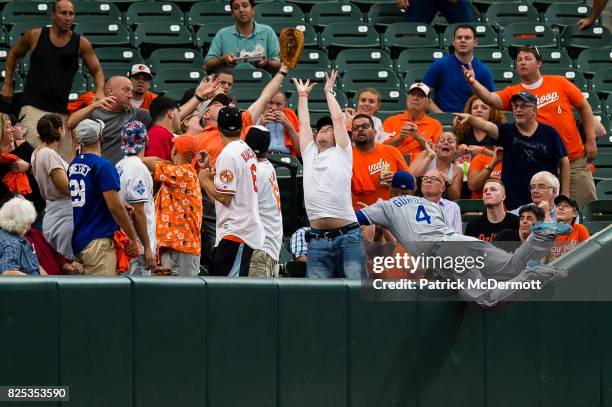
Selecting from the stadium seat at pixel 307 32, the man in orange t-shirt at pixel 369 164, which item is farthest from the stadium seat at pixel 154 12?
the man in orange t-shirt at pixel 369 164

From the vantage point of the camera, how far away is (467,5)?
49.7 ft

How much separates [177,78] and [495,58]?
355cm

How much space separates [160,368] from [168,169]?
1982mm

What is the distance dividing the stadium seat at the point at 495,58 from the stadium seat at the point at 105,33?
372cm

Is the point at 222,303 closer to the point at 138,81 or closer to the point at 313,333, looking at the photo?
the point at 313,333

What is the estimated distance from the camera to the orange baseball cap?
951 cm

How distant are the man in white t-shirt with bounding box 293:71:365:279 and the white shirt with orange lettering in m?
0.27

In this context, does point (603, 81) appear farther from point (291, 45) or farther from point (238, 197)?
point (238, 197)

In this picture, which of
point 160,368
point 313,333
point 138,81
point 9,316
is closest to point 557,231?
point 313,333

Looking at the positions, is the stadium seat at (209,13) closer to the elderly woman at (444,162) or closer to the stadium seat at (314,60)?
the stadium seat at (314,60)

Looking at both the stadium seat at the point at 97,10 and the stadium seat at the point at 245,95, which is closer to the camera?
the stadium seat at the point at 245,95

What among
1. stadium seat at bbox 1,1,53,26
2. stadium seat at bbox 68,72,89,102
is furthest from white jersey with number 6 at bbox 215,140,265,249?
stadium seat at bbox 1,1,53,26

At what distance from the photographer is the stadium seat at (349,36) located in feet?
48.1

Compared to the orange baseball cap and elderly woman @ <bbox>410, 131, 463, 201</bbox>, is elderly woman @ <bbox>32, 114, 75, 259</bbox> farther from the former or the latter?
elderly woman @ <bbox>410, 131, 463, 201</bbox>
